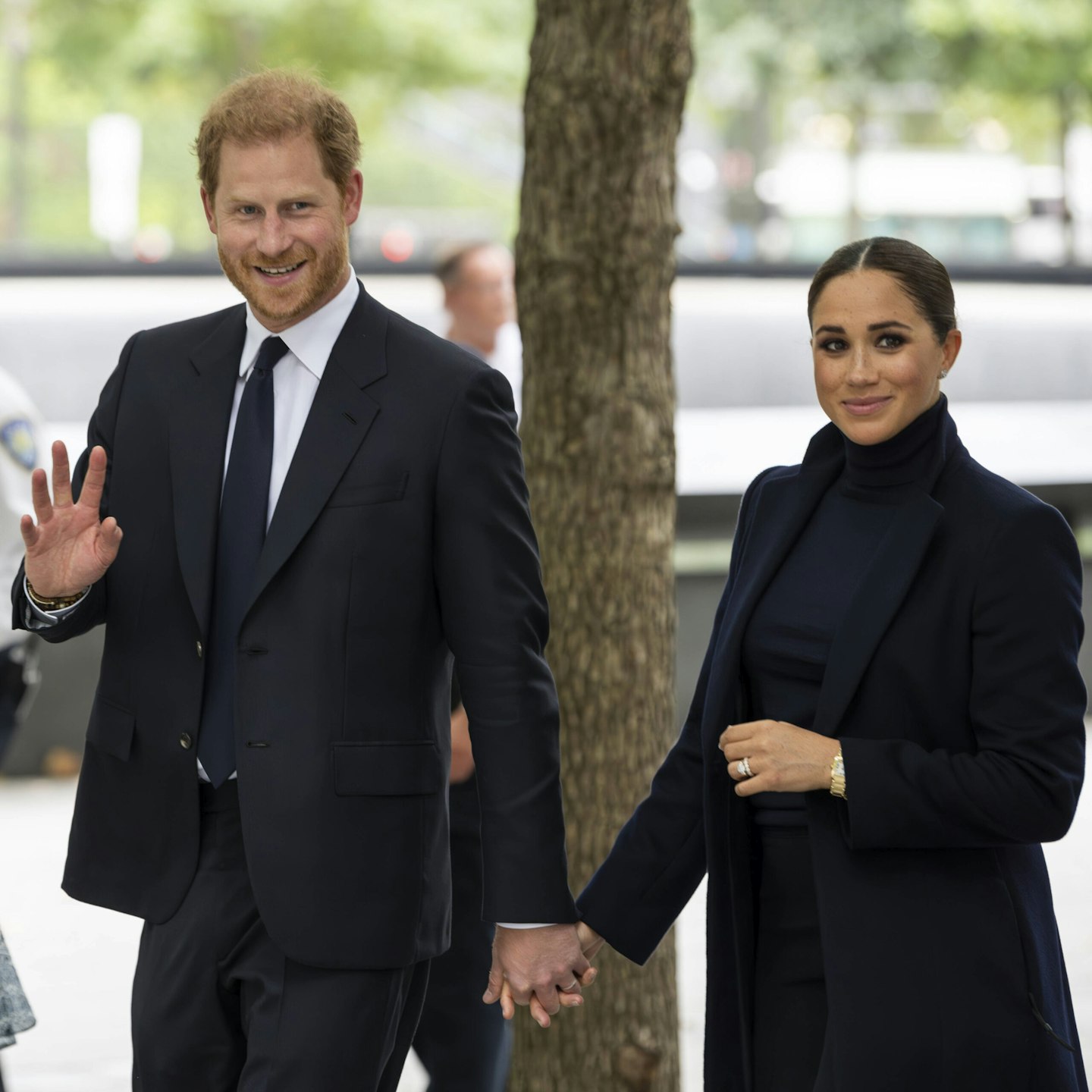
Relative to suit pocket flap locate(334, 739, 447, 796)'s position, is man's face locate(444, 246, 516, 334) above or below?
above

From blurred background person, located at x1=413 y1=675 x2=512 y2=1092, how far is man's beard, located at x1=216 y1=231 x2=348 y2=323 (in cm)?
156

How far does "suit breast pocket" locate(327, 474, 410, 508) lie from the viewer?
3014mm

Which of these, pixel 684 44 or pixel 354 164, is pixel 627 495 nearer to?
pixel 684 44

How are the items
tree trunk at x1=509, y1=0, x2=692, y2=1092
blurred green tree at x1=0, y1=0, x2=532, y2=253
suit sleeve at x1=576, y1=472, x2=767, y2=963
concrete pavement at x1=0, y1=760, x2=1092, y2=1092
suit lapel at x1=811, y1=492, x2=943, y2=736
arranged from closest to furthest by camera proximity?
1. suit lapel at x1=811, y1=492, x2=943, y2=736
2. suit sleeve at x1=576, y1=472, x2=767, y2=963
3. tree trunk at x1=509, y1=0, x2=692, y2=1092
4. concrete pavement at x1=0, y1=760, x2=1092, y2=1092
5. blurred green tree at x1=0, y1=0, x2=532, y2=253

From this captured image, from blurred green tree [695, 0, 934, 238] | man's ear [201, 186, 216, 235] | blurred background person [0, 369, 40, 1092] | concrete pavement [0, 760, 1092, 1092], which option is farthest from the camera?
blurred green tree [695, 0, 934, 238]

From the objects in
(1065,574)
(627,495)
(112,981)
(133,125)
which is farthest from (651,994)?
(133,125)

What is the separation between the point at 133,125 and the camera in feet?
113

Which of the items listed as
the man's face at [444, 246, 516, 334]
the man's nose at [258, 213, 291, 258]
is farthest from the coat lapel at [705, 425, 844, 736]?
the man's face at [444, 246, 516, 334]

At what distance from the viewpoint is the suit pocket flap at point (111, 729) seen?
3.09 meters

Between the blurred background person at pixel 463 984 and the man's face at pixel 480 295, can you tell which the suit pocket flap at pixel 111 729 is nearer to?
the blurred background person at pixel 463 984

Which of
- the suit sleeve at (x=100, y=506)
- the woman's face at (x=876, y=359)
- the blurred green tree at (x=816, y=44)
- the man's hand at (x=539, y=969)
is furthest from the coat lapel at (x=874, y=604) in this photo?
the blurred green tree at (x=816, y=44)

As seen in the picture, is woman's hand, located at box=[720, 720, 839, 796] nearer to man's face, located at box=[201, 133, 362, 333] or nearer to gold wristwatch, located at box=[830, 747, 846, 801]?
gold wristwatch, located at box=[830, 747, 846, 801]

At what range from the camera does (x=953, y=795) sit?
2.81 meters

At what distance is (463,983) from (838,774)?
6.08ft
